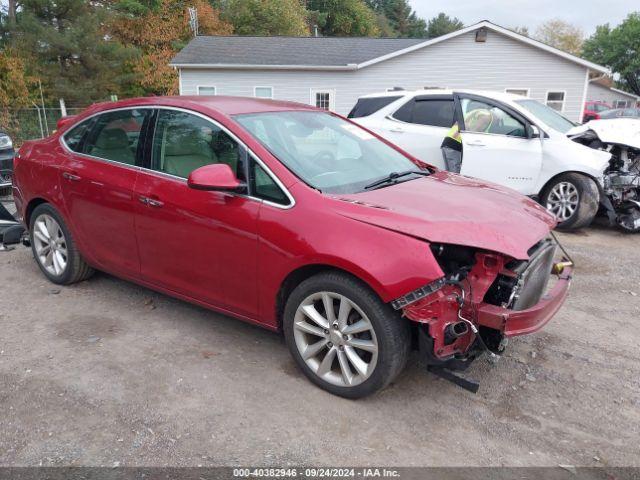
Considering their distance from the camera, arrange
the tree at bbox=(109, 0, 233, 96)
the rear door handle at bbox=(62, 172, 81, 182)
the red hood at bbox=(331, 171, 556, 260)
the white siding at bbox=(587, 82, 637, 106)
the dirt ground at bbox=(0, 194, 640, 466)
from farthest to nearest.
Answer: the white siding at bbox=(587, 82, 637, 106) < the tree at bbox=(109, 0, 233, 96) < the rear door handle at bbox=(62, 172, 81, 182) < the red hood at bbox=(331, 171, 556, 260) < the dirt ground at bbox=(0, 194, 640, 466)

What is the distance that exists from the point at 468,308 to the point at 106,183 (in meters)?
2.85

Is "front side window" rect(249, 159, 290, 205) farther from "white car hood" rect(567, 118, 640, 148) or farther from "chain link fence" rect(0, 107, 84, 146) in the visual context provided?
"chain link fence" rect(0, 107, 84, 146)

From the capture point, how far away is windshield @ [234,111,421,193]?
339cm

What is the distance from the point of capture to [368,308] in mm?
2861

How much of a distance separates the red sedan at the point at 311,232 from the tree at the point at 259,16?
40644 millimetres

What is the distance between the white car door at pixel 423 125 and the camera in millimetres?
7406

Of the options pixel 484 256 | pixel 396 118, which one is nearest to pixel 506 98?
pixel 396 118

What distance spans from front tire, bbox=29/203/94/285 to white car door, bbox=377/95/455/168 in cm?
468

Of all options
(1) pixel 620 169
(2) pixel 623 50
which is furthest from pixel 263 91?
(2) pixel 623 50

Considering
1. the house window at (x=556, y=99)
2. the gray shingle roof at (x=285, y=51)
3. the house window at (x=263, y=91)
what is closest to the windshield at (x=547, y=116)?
the house window at (x=556, y=99)

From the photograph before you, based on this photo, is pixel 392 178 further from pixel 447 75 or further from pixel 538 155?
pixel 447 75

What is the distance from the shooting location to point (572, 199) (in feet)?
22.5

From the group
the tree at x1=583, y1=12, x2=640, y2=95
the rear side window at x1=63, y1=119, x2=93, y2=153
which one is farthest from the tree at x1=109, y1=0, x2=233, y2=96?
the tree at x1=583, y1=12, x2=640, y2=95

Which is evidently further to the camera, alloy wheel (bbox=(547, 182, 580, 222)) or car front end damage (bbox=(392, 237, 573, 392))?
alloy wheel (bbox=(547, 182, 580, 222))
